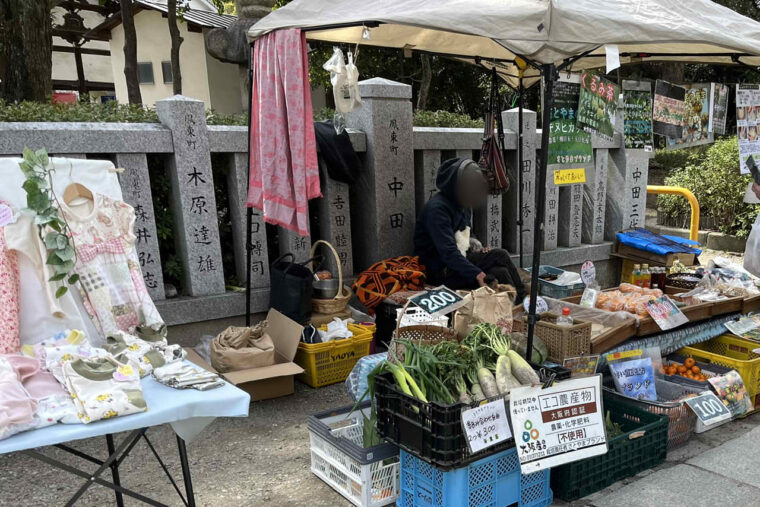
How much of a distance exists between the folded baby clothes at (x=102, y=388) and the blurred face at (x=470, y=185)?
354 cm

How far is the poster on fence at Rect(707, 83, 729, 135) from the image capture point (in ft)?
17.0

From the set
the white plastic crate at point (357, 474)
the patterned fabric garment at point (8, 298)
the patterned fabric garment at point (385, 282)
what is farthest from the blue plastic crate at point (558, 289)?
the patterned fabric garment at point (8, 298)

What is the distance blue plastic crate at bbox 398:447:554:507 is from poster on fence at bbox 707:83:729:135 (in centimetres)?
391

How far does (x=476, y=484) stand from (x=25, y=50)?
388 inches

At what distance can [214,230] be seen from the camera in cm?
506

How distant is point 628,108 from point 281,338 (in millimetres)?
3567

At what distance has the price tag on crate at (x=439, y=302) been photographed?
145 inches

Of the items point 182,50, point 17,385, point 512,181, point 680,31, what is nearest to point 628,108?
point 680,31

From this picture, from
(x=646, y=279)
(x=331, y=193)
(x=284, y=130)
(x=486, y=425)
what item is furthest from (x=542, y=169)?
(x=646, y=279)

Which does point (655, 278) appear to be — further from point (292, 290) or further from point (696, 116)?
point (292, 290)

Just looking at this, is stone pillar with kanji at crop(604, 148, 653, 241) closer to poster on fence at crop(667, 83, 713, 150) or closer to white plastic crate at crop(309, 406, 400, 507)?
poster on fence at crop(667, 83, 713, 150)

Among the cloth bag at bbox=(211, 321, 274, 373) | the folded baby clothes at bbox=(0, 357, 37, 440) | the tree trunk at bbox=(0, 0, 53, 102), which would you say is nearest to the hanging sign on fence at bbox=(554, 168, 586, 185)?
the cloth bag at bbox=(211, 321, 274, 373)

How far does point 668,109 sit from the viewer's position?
5.01m

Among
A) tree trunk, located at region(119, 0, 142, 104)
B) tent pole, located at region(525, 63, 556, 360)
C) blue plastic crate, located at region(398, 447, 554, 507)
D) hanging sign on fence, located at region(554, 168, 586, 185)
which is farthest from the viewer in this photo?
tree trunk, located at region(119, 0, 142, 104)
